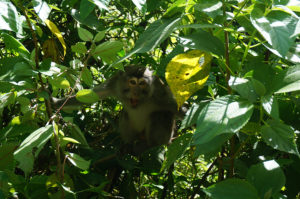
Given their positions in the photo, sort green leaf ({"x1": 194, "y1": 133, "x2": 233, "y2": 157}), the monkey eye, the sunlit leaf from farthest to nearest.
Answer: the monkey eye, the sunlit leaf, green leaf ({"x1": 194, "y1": 133, "x2": 233, "y2": 157})

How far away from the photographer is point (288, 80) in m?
1.28

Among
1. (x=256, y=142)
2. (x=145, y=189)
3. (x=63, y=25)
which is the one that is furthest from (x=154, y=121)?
(x=256, y=142)

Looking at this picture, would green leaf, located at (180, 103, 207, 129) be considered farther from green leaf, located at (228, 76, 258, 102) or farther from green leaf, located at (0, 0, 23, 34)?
green leaf, located at (0, 0, 23, 34)

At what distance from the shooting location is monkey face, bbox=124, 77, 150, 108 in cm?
425

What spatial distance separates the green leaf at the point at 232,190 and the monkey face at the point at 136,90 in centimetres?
302

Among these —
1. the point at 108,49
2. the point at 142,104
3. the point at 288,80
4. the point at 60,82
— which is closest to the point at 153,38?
the point at 288,80

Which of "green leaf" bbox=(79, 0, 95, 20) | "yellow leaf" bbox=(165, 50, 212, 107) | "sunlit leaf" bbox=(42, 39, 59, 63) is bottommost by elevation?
"sunlit leaf" bbox=(42, 39, 59, 63)

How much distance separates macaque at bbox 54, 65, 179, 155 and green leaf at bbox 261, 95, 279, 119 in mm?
2994

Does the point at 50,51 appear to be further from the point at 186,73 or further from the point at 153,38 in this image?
the point at 153,38

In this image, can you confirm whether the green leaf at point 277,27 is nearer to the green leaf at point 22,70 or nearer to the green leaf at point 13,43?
the green leaf at point 22,70

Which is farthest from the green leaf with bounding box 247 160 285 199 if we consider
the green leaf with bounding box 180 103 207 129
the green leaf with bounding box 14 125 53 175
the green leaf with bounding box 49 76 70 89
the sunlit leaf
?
the sunlit leaf

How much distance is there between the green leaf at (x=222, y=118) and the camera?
1.11 m

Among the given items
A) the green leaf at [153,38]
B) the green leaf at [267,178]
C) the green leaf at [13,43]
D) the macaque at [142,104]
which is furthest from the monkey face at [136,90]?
the green leaf at [267,178]

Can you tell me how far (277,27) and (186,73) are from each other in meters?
0.49
